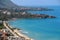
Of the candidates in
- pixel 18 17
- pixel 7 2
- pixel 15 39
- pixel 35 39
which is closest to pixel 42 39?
pixel 35 39

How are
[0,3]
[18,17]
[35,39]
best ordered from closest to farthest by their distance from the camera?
[35,39]
[18,17]
[0,3]

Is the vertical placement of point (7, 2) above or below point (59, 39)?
above

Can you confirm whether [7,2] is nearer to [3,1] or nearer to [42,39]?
[3,1]

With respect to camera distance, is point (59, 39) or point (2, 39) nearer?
point (2, 39)

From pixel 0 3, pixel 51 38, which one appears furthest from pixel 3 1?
pixel 51 38

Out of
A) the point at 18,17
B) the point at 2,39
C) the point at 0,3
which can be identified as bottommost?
the point at 2,39

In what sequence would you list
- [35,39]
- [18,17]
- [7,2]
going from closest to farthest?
[35,39] → [18,17] → [7,2]

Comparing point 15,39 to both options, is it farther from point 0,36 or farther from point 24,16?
point 24,16

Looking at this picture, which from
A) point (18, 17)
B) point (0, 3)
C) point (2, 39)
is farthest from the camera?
point (0, 3)

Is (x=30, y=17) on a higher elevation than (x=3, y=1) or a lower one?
lower
